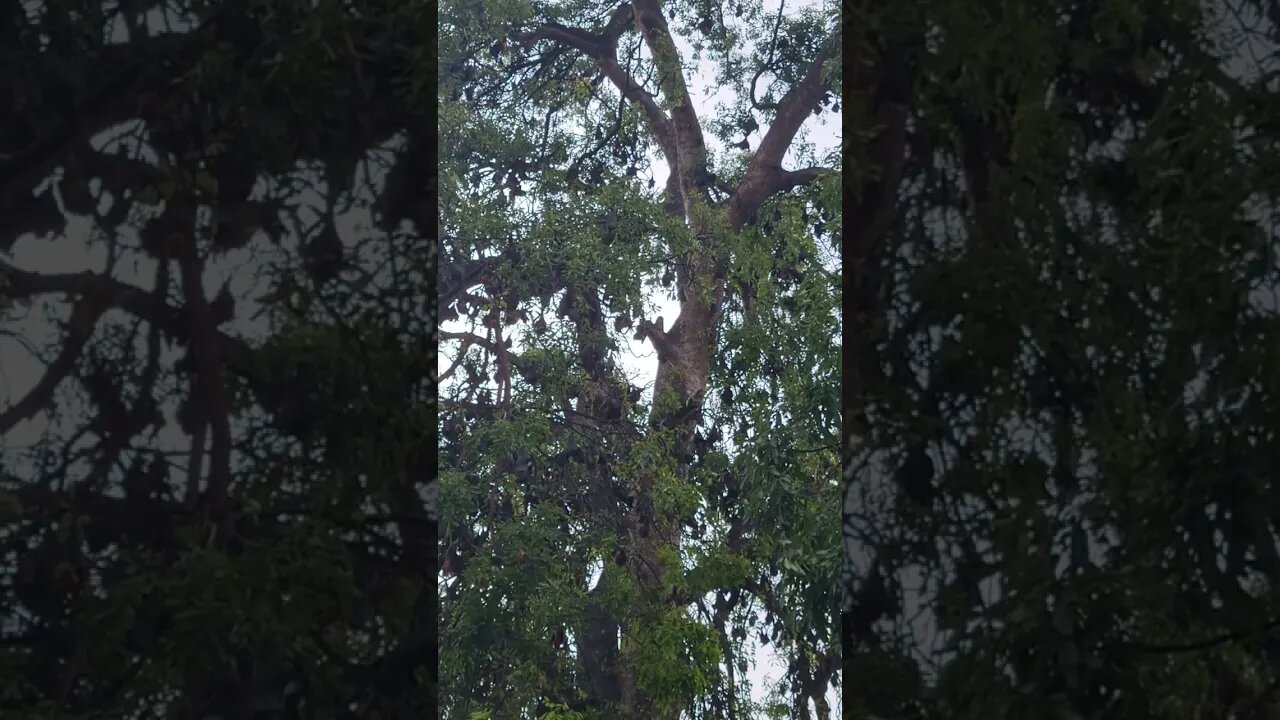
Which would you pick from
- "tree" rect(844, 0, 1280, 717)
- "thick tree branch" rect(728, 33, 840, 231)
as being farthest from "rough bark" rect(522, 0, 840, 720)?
"tree" rect(844, 0, 1280, 717)

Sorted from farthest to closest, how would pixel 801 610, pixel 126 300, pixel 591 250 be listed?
1. pixel 591 250
2. pixel 801 610
3. pixel 126 300

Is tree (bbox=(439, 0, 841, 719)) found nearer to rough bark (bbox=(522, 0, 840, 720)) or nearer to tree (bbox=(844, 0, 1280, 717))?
rough bark (bbox=(522, 0, 840, 720))

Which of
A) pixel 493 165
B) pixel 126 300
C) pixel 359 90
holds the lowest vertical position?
pixel 126 300

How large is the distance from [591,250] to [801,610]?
1564 millimetres

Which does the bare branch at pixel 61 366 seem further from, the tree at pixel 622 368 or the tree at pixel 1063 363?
the tree at pixel 622 368

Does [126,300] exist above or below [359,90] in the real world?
A: below

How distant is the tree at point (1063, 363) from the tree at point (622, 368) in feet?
11.6

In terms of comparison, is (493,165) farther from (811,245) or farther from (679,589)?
(679,589)

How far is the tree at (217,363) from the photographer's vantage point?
85cm

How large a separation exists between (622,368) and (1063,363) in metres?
4.06

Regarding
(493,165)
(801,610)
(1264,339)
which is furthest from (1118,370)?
(493,165)

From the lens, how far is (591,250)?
15.9 ft

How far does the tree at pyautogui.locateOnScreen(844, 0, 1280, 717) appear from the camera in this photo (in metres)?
0.88

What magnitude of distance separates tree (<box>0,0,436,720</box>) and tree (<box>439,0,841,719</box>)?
3.65m
